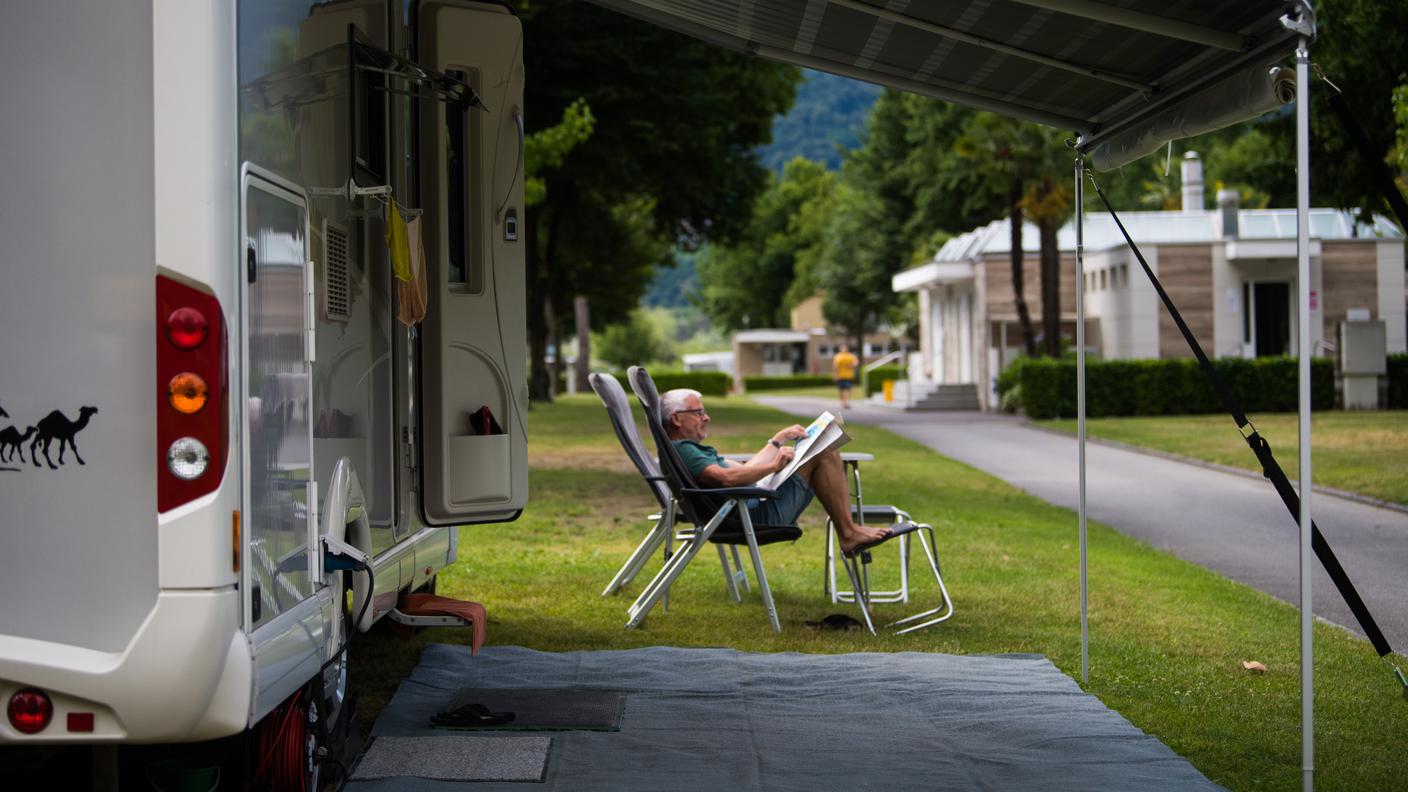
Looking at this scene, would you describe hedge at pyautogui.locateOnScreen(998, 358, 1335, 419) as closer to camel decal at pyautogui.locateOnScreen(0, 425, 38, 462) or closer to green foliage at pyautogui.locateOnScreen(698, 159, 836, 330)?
camel decal at pyautogui.locateOnScreen(0, 425, 38, 462)

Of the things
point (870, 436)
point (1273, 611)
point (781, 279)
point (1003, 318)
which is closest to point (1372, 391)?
point (1003, 318)

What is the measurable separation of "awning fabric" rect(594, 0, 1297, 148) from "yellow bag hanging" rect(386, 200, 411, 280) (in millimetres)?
1776

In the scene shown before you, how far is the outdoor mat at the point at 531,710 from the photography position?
5852 millimetres

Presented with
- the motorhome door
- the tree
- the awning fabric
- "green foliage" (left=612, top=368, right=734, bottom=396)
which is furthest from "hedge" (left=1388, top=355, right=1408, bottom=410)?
the motorhome door

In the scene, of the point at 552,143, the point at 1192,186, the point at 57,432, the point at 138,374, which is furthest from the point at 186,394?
the point at 1192,186

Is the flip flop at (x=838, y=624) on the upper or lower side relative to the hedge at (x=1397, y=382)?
lower

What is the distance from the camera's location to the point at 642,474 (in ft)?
28.2

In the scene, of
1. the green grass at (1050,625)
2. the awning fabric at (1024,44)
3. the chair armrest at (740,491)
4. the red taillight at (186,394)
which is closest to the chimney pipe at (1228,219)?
the green grass at (1050,625)

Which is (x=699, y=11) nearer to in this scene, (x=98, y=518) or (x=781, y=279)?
(x=98, y=518)

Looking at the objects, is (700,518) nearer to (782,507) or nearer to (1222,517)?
(782,507)

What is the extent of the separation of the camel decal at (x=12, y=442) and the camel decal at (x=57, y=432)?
24mm

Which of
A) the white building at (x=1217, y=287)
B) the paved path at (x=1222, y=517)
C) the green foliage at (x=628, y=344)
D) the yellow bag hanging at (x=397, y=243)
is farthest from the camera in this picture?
the green foliage at (x=628, y=344)

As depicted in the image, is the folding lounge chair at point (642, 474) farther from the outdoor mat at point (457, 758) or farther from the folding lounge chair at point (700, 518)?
the outdoor mat at point (457, 758)

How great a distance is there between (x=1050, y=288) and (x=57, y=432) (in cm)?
3341
